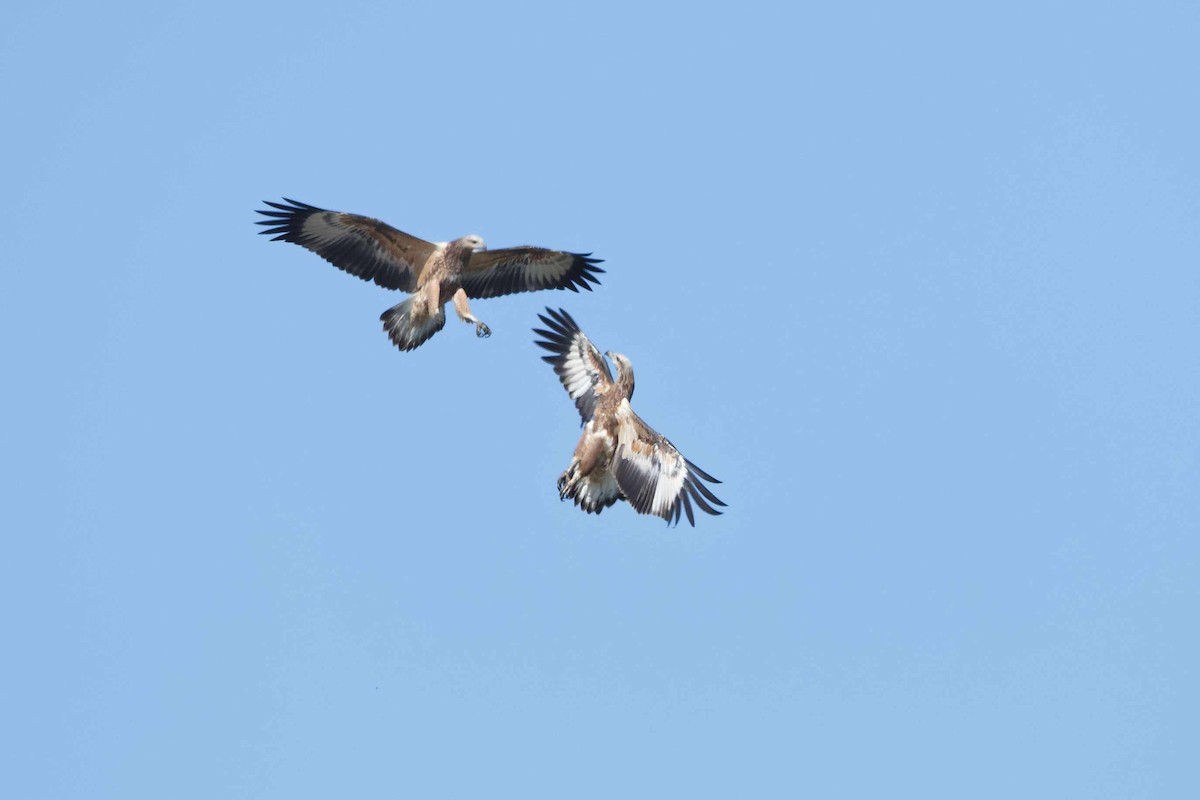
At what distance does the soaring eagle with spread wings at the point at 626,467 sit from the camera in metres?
20.3

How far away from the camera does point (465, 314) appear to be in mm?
22031

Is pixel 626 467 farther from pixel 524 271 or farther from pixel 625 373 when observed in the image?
pixel 524 271

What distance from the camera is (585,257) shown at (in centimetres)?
2366

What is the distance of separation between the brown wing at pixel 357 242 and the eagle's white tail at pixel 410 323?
46cm

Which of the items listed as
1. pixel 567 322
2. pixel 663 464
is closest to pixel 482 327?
pixel 567 322

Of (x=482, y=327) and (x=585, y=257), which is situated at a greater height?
(x=585, y=257)

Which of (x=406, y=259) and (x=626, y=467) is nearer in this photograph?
(x=626, y=467)

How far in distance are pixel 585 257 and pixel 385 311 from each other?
8.64 ft

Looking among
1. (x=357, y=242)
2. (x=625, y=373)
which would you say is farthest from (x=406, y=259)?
(x=625, y=373)

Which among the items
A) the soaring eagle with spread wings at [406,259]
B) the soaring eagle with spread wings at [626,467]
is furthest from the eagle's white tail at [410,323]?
the soaring eagle with spread wings at [626,467]

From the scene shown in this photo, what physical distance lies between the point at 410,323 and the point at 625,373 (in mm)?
2967

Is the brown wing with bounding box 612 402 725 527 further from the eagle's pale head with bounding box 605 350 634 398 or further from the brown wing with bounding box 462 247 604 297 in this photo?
the brown wing with bounding box 462 247 604 297

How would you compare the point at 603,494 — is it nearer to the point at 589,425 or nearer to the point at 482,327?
the point at 589,425

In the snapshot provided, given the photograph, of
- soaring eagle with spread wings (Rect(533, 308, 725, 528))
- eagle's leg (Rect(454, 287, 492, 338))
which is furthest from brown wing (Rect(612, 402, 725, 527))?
eagle's leg (Rect(454, 287, 492, 338))
